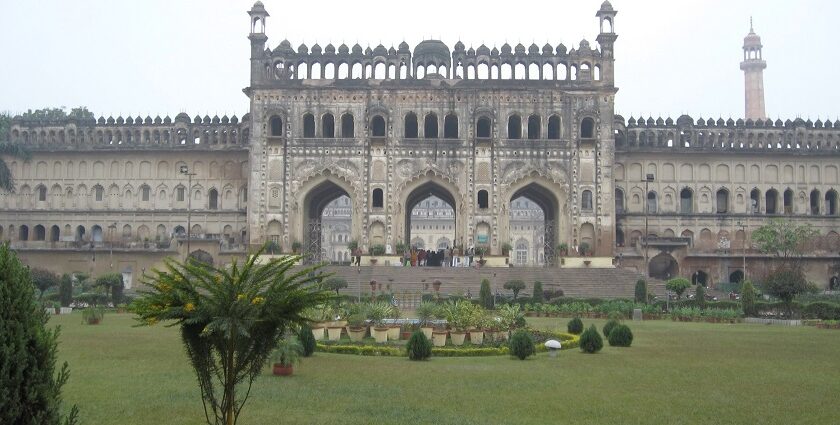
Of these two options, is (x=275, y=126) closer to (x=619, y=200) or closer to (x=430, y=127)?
(x=430, y=127)

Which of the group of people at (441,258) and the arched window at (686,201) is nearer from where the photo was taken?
the group of people at (441,258)

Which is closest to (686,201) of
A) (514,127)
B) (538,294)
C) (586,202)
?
(586,202)

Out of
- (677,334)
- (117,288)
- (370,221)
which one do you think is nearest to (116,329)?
(117,288)

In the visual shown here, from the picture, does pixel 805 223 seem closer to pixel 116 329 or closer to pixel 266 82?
pixel 266 82

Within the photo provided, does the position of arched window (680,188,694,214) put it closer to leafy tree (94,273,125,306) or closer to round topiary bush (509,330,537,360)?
leafy tree (94,273,125,306)

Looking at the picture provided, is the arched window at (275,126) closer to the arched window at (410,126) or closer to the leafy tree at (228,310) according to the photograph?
the arched window at (410,126)

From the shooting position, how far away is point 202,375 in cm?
863

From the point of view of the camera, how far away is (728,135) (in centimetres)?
4909

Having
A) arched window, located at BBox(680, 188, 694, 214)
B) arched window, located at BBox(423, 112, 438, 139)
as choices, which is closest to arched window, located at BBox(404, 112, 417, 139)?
arched window, located at BBox(423, 112, 438, 139)

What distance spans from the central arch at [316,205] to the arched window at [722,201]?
20.8 m

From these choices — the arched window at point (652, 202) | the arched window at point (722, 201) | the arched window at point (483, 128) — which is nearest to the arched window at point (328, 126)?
the arched window at point (483, 128)

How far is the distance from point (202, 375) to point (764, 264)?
4369cm

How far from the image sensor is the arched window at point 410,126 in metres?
45.6

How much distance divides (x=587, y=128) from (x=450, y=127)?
725 centimetres
